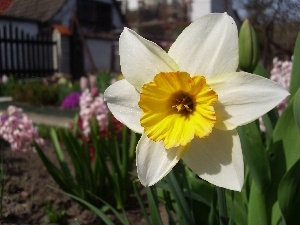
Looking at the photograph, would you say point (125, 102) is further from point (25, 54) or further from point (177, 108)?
point (25, 54)

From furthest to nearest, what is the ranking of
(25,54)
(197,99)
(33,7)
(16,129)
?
(25,54)
(16,129)
(33,7)
(197,99)

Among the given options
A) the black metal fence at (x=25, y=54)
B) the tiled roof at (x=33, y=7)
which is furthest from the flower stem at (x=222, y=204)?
the black metal fence at (x=25, y=54)

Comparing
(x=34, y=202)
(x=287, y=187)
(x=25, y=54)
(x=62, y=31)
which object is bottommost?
(x=25, y=54)

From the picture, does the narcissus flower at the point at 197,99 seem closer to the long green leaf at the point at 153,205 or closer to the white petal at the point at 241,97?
the white petal at the point at 241,97

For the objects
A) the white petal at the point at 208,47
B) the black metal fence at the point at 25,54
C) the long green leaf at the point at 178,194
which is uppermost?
the white petal at the point at 208,47

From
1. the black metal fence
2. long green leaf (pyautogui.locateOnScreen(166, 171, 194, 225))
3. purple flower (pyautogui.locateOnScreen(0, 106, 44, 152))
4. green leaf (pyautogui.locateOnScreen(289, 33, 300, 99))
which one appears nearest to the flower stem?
long green leaf (pyautogui.locateOnScreen(166, 171, 194, 225))

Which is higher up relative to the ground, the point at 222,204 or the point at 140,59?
the point at 140,59

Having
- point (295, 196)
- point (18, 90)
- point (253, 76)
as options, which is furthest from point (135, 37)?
point (18, 90)

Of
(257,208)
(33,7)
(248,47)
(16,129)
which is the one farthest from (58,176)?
(248,47)
